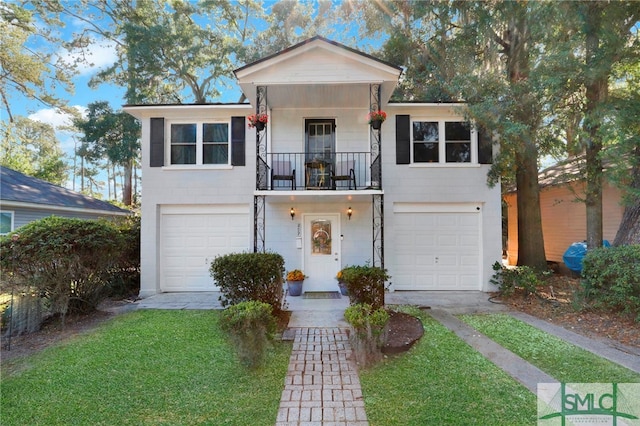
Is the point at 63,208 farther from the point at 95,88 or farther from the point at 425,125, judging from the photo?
the point at 425,125

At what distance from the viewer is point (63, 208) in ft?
38.4

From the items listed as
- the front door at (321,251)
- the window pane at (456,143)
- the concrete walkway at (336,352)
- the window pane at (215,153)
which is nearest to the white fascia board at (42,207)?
A: the concrete walkway at (336,352)

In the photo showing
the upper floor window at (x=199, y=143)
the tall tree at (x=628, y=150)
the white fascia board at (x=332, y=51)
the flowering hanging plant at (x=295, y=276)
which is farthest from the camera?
the upper floor window at (x=199, y=143)

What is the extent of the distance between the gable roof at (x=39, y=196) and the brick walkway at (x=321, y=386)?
1126 centimetres

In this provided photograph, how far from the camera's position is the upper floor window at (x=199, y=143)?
8969 millimetres

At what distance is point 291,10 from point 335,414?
17207 mm

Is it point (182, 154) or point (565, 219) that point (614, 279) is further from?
point (182, 154)

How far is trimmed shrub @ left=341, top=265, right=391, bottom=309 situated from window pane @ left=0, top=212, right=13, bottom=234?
11730mm

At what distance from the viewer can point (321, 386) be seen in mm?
3785

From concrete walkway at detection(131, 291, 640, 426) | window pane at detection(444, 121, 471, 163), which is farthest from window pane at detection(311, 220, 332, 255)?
window pane at detection(444, 121, 471, 163)

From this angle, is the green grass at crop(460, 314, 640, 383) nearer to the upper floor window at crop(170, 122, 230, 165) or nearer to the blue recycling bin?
the blue recycling bin

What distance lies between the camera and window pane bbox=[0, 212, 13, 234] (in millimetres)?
10289

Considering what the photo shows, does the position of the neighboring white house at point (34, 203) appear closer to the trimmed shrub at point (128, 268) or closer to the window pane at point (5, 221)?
the window pane at point (5, 221)

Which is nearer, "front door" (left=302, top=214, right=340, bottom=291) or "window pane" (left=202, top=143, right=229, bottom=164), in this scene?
"front door" (left=302, top=214, right=340, bottom=291)
